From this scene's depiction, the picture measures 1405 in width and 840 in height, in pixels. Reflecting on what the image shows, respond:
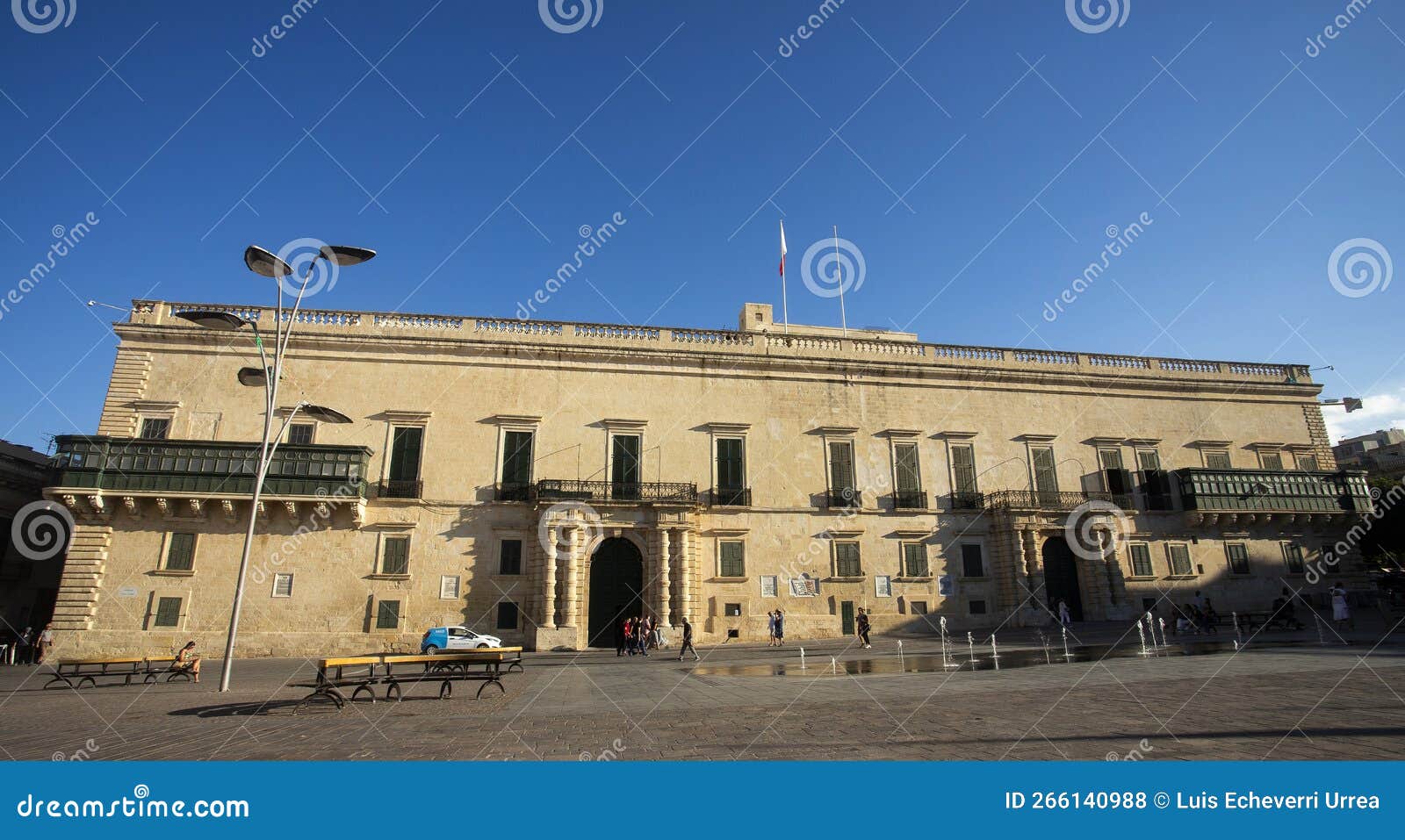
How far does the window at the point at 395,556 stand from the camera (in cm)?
2317

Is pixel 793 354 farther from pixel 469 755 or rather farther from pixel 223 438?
pixel 469 755

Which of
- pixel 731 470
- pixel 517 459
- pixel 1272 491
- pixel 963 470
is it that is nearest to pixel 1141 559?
pixel 1272 491

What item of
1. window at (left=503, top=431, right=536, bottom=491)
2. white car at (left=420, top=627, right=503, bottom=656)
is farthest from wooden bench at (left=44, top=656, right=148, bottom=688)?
window at (left=503, top=431, right=536, bottom=491)

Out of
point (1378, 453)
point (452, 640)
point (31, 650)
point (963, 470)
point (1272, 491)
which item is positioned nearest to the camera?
point (452, 640)

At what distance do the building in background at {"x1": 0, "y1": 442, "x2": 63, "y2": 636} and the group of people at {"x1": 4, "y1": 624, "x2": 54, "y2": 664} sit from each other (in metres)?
4.30

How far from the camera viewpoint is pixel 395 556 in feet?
76.5

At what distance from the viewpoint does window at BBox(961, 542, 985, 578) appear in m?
26.7

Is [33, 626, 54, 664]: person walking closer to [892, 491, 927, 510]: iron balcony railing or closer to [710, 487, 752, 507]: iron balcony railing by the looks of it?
[710, 487, 752, 507]: iron balcony railing

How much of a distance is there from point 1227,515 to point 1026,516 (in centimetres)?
979

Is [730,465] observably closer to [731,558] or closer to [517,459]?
[731,558]

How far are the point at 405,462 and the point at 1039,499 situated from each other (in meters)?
25.0

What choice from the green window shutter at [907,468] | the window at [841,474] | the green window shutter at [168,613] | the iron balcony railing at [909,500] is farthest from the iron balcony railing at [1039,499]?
the green window shutter at [168,613]

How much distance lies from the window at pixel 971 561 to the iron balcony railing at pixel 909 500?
91.0 inches

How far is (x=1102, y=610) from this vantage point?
26.8 meters
